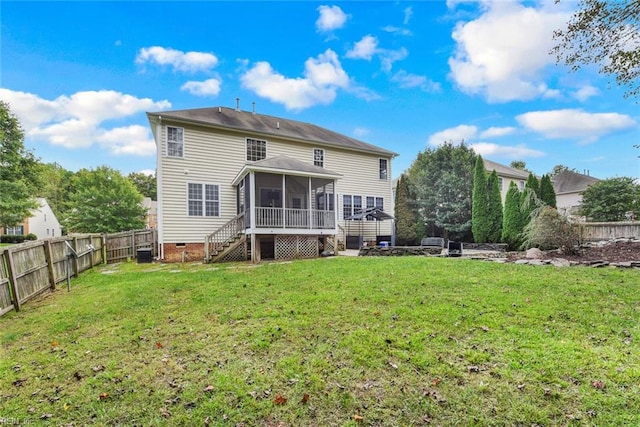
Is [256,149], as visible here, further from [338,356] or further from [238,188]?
[338,356]

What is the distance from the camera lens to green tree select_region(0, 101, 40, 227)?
74.5 feet

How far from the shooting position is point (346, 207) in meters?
18.3

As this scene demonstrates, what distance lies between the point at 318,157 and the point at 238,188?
5181 millimetres

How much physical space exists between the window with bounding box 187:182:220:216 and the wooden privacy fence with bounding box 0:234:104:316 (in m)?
4.65

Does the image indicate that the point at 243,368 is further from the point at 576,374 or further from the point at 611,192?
the point at 611,192

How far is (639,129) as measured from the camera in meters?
9.24

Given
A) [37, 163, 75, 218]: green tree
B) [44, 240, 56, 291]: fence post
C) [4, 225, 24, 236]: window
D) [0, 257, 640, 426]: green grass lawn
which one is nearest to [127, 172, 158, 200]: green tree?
[37, 163, 75, 218]: green tree

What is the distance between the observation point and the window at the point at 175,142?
13.9 metres

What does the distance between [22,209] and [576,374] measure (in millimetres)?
33390

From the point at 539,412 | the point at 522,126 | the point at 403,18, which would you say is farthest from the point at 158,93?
the point at 522,126

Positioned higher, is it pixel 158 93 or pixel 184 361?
pixel 158 93

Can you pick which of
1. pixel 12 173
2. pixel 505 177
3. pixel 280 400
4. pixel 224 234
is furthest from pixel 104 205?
pixel 505 177

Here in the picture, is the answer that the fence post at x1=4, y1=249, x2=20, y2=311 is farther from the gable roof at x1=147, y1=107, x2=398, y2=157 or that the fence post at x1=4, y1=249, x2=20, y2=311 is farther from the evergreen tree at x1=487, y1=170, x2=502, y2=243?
the evergreen tree at x1=487, y1=170, x2=502, y2=243

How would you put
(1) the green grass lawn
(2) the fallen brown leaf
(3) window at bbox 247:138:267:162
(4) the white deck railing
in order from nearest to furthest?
(1) the green grass lawn → (2) the fallen brown leaf → (4) the white deck railing → (3) window at bbox 247:138:267:162
